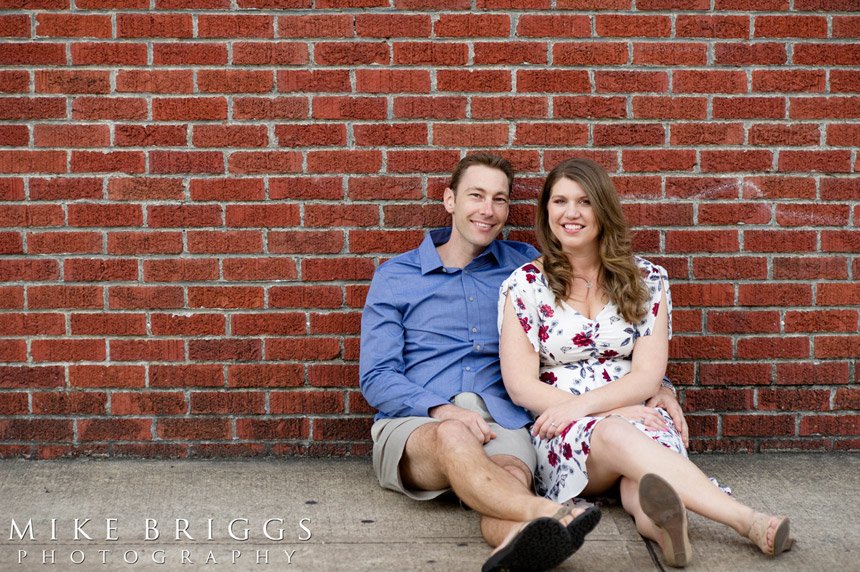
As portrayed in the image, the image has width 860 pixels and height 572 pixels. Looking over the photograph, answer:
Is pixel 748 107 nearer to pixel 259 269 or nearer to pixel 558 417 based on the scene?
pixel 558 417

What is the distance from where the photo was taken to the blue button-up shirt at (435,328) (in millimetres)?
3703

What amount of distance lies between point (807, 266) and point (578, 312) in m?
1.13

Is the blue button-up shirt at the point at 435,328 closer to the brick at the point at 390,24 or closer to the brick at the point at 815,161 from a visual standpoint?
the brick at the point at 390,24

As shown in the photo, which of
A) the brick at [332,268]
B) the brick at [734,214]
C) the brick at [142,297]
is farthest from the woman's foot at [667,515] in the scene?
the brick at [142,297]

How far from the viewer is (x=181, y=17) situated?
3.88 m

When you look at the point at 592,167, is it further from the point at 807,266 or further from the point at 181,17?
the point at 181,17

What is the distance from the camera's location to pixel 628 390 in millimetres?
3479

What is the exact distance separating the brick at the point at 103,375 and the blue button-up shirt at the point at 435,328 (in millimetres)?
1015

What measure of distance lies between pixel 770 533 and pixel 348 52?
7.81ft

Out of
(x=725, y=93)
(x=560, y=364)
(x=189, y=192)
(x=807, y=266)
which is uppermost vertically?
(x=725, y=93)

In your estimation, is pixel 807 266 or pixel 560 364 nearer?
pixel 560 364

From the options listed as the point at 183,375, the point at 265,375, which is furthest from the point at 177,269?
the point at 265,375

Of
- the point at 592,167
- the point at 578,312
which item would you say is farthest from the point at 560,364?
the point at 592,167

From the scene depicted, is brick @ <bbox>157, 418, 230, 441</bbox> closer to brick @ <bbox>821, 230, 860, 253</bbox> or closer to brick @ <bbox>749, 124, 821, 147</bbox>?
brick @ <bbox>749, 124, 821, 147</bbox>
